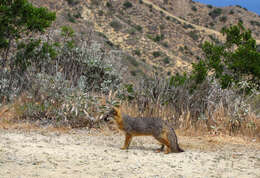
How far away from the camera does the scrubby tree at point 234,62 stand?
12.5 metres

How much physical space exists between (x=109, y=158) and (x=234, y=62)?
912 cm

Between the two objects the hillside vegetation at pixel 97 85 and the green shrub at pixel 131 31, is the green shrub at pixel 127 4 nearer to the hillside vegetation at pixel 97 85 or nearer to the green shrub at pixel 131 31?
the green shrub at pixel 131 31

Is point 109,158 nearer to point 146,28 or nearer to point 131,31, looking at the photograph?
point 131,31

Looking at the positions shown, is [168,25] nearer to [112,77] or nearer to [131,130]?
[112,77]

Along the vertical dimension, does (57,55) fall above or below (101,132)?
above

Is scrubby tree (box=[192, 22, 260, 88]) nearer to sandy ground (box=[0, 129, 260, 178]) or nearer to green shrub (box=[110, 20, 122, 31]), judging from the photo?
sandy ground (box=[0, 129, 260, 178])

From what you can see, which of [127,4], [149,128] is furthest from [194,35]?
[149,128]

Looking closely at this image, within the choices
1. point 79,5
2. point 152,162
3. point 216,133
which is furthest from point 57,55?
point 79,5

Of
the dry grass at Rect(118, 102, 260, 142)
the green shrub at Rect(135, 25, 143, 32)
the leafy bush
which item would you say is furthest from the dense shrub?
the dry grass at Rect(118, 102, 260, 142)

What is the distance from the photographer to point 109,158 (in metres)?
5.29

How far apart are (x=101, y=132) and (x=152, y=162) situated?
2.84 m

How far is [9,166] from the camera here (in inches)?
182

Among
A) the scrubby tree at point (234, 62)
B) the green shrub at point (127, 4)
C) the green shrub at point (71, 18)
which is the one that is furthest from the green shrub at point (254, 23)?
the scrubby tree at point (234, 62)

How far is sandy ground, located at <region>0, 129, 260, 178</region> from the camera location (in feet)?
15.2
